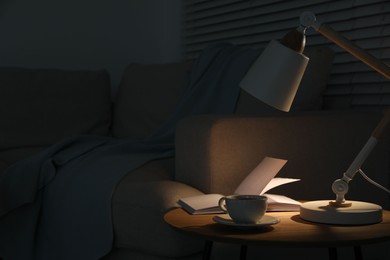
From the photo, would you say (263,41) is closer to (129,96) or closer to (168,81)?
(168,81)

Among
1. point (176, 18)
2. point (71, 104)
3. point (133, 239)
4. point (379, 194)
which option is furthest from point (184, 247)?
point (176, 18)

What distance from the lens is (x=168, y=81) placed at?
Answer: 9.61 ft

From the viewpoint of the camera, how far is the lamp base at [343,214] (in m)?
1.39

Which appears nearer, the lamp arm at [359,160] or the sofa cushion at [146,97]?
the lamp arm at [359,160]

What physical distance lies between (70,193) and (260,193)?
68cm

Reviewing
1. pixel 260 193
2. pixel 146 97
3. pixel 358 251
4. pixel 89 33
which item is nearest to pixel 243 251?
pixel 260 193

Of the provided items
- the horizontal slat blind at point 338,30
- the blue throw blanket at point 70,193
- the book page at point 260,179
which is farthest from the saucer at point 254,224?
the horizontal slat blind at point 338,30

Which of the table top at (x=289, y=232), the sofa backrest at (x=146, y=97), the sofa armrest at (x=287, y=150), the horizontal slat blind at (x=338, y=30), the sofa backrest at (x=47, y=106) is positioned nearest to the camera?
the table top at (x=289, y=232)

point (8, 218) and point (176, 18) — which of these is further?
point (176, 18)

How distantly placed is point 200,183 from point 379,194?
68 cm

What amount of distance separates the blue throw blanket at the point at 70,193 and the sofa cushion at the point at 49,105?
18.1 inches

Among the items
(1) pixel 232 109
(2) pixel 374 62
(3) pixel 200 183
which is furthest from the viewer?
(1) pixel 232 109

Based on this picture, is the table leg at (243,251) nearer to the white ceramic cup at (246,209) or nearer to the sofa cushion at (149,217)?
the sofa cushion at (149,217)

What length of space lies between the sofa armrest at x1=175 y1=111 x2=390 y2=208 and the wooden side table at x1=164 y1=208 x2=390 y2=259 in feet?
1.21
